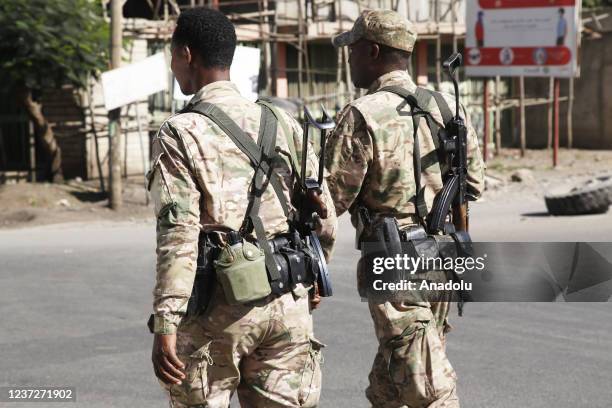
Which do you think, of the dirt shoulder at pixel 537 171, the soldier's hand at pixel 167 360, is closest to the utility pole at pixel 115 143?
the dirt shoulder at pixel 537 171

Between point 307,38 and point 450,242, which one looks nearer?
point 450,242

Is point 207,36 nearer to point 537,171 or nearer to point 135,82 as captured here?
point 135,82

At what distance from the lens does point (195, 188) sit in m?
3.37

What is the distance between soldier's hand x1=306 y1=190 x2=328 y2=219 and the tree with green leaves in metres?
11.5

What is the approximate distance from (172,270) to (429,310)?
1.45 metres

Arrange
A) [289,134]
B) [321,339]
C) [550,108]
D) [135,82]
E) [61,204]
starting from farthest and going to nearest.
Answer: [550,108] < [61,204] < [135,82] < [321,339] < [289,134]

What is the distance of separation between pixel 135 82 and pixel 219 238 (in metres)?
11.0

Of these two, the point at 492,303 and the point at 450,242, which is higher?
the point at 450,242

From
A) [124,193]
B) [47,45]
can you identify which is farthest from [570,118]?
[47,45]

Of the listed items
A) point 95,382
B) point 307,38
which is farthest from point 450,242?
point 307,38

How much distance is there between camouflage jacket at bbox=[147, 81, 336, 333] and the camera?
3.23 m

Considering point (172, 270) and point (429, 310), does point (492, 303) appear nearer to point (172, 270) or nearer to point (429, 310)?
point (429, 310)

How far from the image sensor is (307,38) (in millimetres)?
Result: 19203

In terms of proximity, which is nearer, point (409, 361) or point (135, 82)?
point (409, 361)
